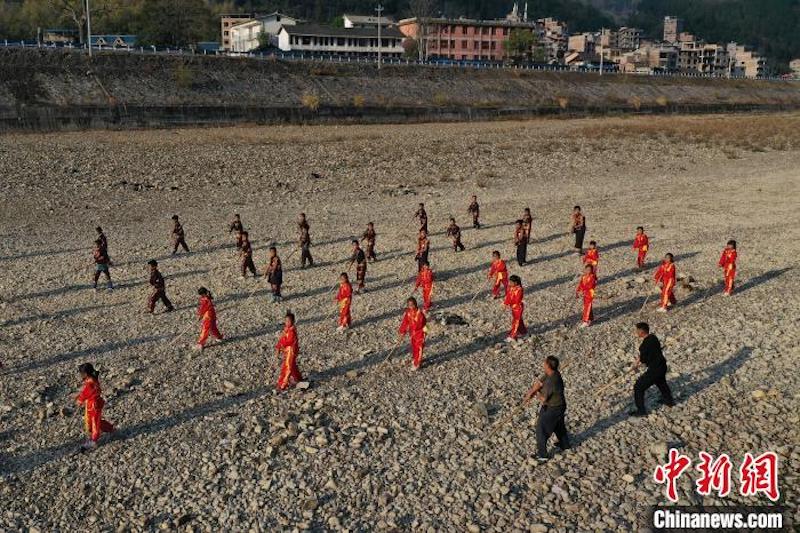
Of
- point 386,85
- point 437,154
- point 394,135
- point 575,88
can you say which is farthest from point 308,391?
point 575,88

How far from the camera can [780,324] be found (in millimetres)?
15086

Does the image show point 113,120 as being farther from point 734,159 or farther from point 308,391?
point 734,159

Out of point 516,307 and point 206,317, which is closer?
point 206,317

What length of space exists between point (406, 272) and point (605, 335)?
6564mm

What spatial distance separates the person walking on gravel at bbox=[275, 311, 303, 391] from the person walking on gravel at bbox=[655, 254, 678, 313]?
9.01 metres

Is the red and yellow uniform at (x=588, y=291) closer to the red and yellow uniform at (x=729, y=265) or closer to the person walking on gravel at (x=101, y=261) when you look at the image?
the red and yellow uniform at (x=729, y=265)

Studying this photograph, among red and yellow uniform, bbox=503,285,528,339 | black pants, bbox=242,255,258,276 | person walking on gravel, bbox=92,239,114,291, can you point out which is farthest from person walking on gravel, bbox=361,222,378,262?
person walking on gravel, bbox=92,239,114,291

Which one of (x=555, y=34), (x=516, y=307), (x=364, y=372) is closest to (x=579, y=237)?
(x=516, y=307)

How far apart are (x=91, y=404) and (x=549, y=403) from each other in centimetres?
682

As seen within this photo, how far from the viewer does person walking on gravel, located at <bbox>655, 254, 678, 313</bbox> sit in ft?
50.6

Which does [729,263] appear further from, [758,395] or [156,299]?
[156,299]

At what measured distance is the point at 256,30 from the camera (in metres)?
102

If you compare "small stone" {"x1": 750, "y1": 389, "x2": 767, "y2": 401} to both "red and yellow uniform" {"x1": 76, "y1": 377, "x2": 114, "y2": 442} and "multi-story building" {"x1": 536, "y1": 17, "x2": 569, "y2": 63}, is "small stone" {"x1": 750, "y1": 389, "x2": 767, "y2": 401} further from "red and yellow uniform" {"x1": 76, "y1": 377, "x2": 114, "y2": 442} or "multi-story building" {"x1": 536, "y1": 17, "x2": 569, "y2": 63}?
"multi-story building" {"x1": 536, "y1": 17, "x2": 569, "y2": 63}

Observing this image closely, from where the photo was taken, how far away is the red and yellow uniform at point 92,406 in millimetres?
9734
